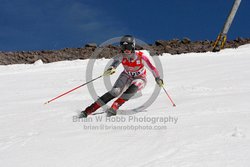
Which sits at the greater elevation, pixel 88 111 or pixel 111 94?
pixel 111 94

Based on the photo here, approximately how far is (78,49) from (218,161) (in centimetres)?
1835

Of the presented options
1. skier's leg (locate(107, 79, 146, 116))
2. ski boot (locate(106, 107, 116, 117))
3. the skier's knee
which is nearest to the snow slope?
ski boot (locate(106, 107, 116, 117))

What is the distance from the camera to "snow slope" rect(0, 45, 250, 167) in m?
3.63

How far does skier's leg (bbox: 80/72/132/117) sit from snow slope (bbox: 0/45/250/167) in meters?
0.23

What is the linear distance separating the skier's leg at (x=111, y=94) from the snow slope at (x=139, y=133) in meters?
0.23

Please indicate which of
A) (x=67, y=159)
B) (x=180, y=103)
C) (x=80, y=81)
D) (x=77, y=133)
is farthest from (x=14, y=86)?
(x=67, y=159)

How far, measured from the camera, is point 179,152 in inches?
145

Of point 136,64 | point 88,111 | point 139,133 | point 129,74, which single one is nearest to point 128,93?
point 129,74

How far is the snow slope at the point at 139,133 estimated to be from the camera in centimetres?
363

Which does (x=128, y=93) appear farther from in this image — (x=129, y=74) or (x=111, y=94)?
(x=129, y=74)

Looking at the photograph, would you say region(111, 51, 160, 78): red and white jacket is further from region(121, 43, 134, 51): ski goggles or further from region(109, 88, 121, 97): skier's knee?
region(109, 88, 121, 97): skier's knee

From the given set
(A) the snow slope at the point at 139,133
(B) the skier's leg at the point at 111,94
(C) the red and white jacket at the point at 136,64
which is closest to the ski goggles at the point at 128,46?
(C) the red and white jacket at the point at 136,64

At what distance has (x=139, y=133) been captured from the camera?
4.65m

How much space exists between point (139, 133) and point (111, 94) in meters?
2.35
